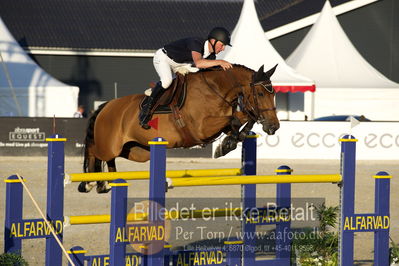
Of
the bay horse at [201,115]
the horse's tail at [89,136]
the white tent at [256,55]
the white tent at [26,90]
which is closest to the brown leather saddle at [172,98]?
the bay horse at [201,115]

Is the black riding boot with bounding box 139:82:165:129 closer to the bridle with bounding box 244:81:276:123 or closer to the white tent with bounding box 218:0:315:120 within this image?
the bridle with bounding box 244:81:276:123

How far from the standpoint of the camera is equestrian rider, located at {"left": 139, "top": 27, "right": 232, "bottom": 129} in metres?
8.09

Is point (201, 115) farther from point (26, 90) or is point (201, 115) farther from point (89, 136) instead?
point (26, 90)

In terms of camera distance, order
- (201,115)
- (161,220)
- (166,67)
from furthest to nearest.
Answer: (166,67) → (201,115) → (161,220)

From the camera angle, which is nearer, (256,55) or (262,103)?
(262,103)

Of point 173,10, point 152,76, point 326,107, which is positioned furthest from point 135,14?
point 326,107

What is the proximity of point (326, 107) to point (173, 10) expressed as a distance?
15.1m

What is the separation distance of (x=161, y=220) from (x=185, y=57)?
268 cm

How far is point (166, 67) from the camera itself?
8539 millimetres

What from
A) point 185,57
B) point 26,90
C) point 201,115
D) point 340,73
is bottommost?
point 201,115

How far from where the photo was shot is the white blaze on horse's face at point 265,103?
7754 millimetres

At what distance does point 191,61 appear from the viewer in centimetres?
861

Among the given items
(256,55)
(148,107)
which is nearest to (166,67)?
(148,107)

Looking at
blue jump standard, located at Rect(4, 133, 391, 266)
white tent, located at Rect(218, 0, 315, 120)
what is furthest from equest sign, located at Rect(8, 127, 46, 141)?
blue jump standard, located at Rect(4, 133, 391, 266)
